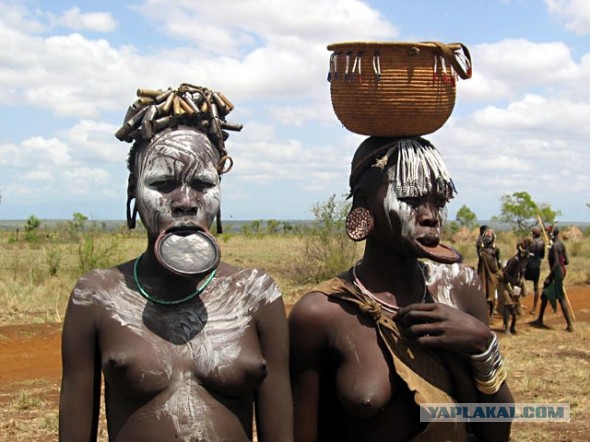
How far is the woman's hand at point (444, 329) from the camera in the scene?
104 inches

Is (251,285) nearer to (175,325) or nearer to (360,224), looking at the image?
(175,325)

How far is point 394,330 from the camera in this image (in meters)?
2.75

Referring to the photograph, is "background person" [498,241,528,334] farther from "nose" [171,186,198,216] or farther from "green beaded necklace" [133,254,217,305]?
"nose" [171,186,198,216]

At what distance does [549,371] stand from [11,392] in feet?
18.1

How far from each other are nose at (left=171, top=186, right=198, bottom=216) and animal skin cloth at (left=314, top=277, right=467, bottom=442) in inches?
21.9

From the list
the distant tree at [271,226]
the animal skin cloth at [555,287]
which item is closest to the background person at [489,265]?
the animal skin cloth at [555,287]

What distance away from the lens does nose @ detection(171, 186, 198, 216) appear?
8.74 feet

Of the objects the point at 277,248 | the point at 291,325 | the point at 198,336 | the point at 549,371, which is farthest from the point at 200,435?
the point at 277,248

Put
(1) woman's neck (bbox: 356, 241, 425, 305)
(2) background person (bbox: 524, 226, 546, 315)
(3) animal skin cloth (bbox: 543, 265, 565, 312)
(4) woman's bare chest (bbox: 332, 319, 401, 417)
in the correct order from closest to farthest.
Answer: (4) woman's bare chest (bbox: 332, 319, 401, 417) < (1) woman's neck (bbox: 356, 241, 425, 305) < (3) animal skin cloth (bbox: 543, 265, 565, 312) < (2) background person (bbox: 524, 226, 546, 315)

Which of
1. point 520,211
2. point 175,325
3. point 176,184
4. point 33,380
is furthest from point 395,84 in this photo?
point 520,211

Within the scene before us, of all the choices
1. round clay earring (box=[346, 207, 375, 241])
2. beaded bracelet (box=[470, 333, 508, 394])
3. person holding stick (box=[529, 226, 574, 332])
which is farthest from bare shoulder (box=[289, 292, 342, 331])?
person holding stick (box=[529, 226, 574, 332])

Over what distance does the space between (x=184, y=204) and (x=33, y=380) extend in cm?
653

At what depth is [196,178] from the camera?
2.73 metres

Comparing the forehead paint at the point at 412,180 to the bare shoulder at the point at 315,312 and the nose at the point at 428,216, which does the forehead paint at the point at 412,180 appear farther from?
the bare shoulder at the point at 315,312
